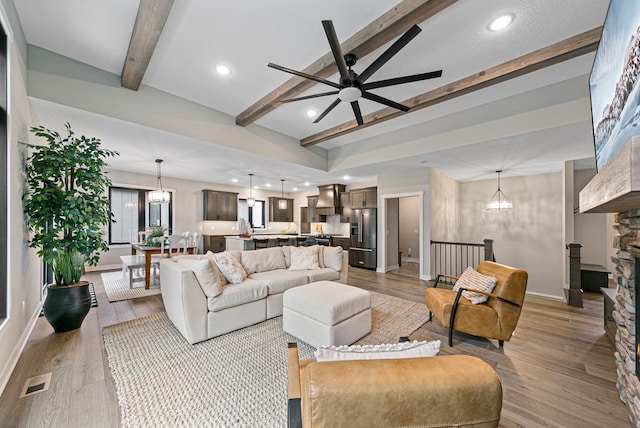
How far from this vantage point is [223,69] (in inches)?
114

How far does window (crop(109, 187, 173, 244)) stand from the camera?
6328 millimetres

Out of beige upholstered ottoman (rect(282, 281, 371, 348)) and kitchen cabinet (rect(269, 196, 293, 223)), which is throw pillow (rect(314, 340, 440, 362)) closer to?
beige upholstered ottoman (rect(282, 281, 371, 348))

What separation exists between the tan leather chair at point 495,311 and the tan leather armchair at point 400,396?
195cm

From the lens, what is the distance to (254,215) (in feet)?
30.0

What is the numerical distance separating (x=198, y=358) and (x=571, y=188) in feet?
21.2

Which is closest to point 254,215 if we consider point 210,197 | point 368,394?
point 210,197

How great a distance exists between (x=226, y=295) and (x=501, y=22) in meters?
3.77

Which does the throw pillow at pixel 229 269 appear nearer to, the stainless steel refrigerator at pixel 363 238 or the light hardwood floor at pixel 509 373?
the light hardwood floor at pixel 509 373

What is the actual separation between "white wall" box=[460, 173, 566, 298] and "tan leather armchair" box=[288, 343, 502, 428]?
664 cm

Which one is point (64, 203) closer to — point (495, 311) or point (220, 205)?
point (495, 311)

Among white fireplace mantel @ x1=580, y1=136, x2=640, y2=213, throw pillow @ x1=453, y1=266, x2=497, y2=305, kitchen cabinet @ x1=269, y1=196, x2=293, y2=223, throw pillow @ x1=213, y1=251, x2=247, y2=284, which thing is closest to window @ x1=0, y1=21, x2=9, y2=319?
throw pillow @ x1=213, y1=251, x2=247, y2=284

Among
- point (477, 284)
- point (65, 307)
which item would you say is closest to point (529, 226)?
point (477, 284)

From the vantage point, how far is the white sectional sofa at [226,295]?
2551 millimetres

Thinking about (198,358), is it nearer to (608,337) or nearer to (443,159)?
(608,337)
